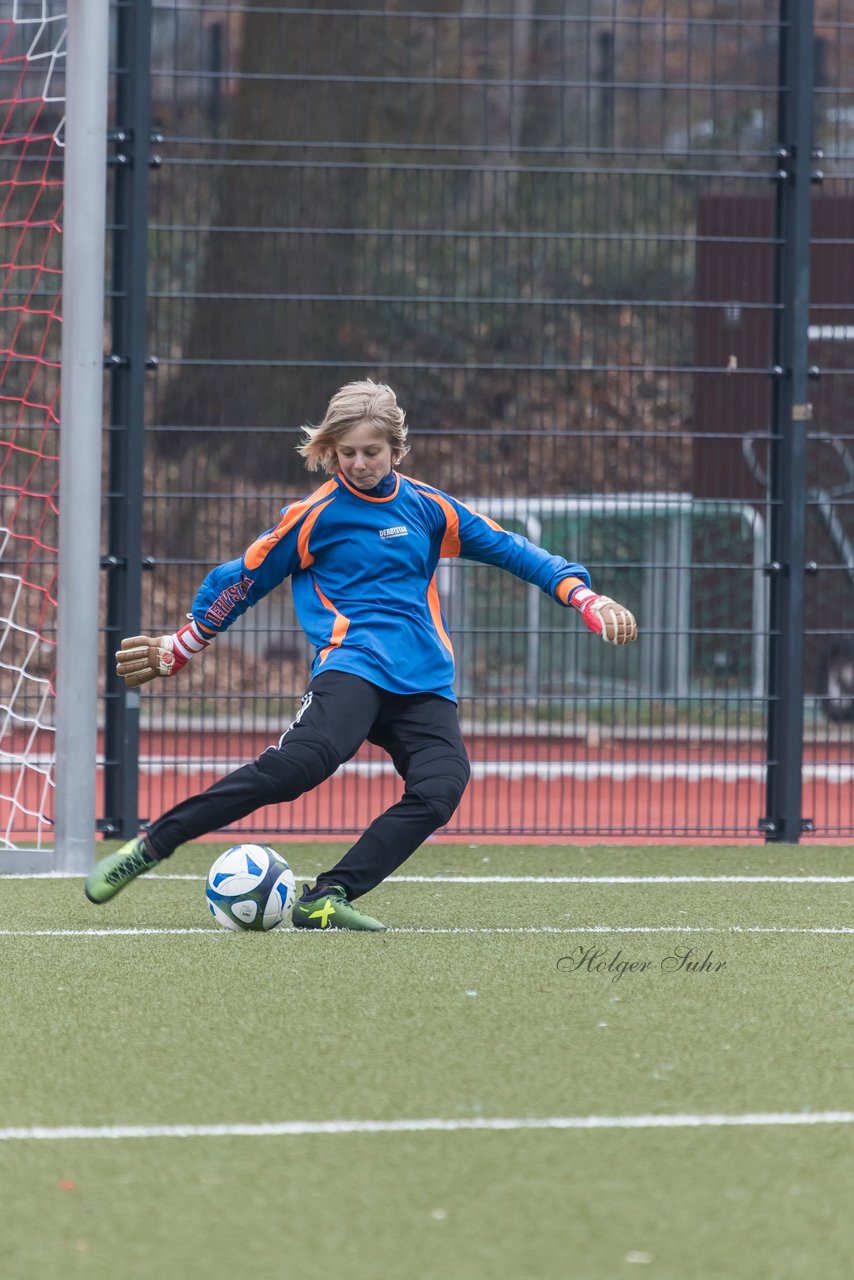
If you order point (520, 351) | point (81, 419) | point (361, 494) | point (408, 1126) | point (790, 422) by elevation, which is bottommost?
point (408, 1126)

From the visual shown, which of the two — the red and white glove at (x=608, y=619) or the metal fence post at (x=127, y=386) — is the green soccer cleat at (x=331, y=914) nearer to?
the red and white glove at (x=608, y=619)

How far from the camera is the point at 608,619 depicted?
505cm

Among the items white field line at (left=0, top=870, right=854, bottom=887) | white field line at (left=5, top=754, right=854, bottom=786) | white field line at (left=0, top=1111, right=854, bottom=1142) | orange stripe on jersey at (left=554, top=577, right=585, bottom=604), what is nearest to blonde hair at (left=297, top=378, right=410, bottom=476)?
orange stripe on jersey at (left=554, top=577, right=585, bottom=604)

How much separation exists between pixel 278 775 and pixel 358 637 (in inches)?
18.4

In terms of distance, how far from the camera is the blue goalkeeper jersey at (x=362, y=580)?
17.4 ft

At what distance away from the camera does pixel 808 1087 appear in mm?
3453

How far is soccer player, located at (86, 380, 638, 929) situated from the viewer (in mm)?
5160

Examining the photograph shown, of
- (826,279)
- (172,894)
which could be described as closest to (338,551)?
(172,894)

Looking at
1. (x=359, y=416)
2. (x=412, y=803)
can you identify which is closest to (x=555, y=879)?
(x=412, y=803)

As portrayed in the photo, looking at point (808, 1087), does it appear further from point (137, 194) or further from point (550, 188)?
point (550, 188)

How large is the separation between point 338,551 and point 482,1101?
2291mm

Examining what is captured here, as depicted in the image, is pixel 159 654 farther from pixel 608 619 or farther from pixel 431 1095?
pixel 431 1095

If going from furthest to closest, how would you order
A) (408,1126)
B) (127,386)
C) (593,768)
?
(593,768) < (127,386) < (408,1126)

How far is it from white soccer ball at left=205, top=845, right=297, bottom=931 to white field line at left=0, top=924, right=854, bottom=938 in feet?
0.16
